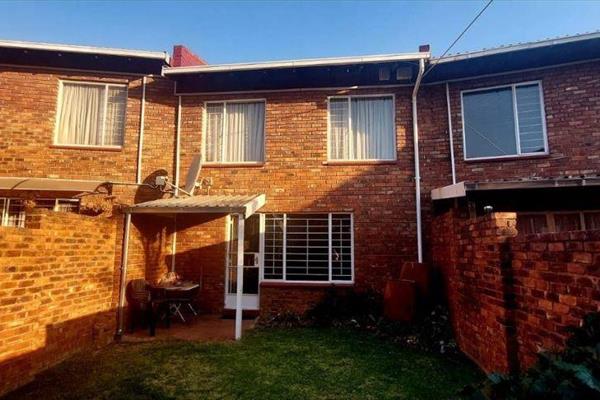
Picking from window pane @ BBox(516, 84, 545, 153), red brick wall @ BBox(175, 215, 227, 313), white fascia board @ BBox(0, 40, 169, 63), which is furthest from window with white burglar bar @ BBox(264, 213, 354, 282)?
white fascia board @ BBox(0, 40, 169, 63)

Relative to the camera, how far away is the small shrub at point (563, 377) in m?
1.81

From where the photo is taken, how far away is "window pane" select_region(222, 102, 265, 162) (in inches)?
391

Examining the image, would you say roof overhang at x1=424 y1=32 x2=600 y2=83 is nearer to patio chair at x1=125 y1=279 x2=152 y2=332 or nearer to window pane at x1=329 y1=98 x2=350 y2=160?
window pane at x1=329 y1=98 x2=350 y2=160

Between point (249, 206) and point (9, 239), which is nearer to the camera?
point (9, 239)

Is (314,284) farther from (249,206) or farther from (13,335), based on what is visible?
(13,335)

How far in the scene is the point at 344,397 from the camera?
453 cm

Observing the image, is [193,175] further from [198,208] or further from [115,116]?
[115,116]

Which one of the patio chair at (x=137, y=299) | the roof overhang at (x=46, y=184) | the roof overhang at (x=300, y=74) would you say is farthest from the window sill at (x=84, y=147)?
the patio chair at (x=137, y=299)

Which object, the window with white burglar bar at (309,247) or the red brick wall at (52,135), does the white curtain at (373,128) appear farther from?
the red brick wall at (52,135)

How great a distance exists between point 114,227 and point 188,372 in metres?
3.49

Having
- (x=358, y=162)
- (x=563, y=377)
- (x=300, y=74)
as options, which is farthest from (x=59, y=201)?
(x=563, y=377)

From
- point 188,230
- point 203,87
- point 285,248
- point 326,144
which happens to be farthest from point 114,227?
point 326,144

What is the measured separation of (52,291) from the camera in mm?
5770

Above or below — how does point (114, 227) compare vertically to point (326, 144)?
below
